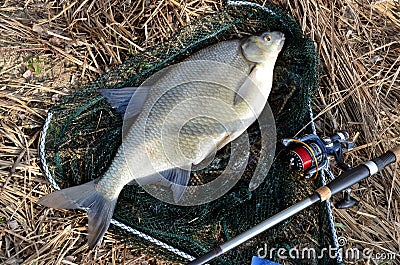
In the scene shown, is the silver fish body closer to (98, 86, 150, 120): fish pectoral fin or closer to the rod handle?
(98, 86, 150, 120): fish pectoral fin

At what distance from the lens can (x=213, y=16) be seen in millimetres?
3082

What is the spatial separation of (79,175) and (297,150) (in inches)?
50.6

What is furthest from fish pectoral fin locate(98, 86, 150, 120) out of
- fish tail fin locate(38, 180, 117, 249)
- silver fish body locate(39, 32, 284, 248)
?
fish tail fin locate(38, 180, 117, 249)

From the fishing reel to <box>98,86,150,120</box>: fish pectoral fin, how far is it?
87cm

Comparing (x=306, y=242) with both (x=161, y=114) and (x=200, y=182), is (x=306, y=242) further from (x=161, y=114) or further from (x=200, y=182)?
(x=161, y=114)

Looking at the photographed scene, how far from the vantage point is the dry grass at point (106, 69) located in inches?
111

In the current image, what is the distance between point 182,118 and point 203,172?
390 mm

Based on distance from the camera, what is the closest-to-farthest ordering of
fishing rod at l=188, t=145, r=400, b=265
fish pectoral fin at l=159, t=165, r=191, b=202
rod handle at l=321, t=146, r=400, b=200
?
fishing rod at l=188, t=145, r=400, b=265
rod handle at l=321, t=146, r=400, b=200
fish pectoral fin at l=159, t=165, r=191, b=202

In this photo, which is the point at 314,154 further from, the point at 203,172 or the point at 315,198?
the point at 203,172

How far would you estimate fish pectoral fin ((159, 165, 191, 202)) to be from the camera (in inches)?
109

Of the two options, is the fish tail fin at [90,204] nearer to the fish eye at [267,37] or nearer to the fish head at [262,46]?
the fish head at [262,46]

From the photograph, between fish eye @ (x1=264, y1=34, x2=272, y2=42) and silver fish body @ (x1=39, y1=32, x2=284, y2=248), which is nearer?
silver fish body @ (x1=39, y1=32, x2=284, y2=248)

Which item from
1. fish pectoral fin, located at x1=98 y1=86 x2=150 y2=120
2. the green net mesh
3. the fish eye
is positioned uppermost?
the fish eye

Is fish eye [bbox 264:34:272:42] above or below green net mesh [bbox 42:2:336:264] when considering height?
above
